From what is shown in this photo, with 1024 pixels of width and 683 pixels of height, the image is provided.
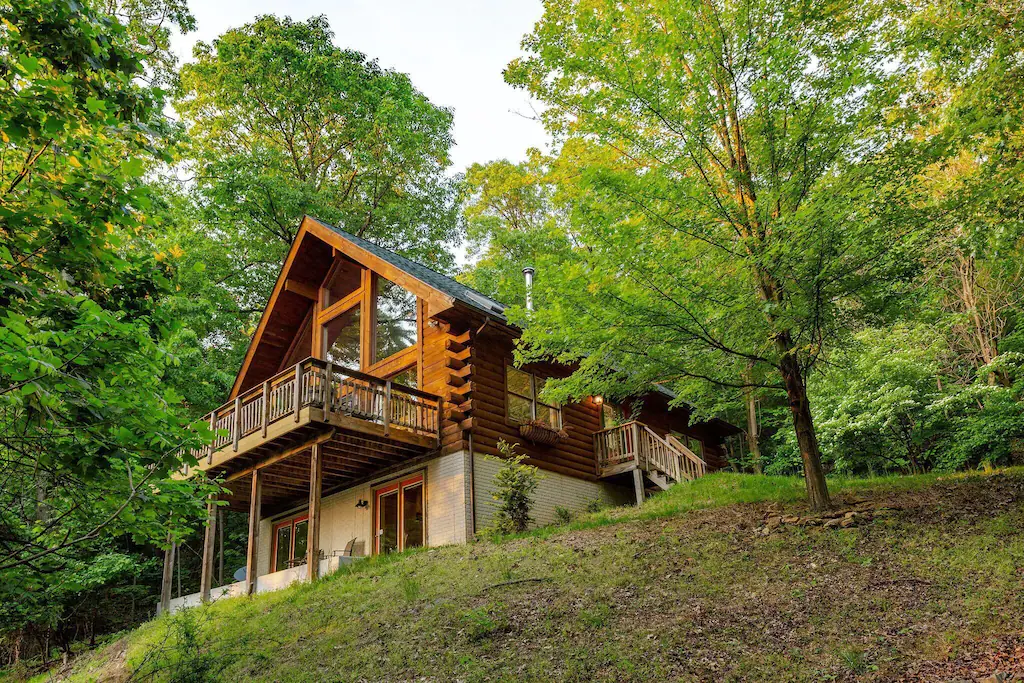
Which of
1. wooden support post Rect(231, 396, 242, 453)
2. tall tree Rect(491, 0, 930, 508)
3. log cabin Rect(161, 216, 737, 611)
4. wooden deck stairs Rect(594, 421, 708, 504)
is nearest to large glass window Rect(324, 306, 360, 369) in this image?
log cabin Rect(161, 216, 737, 611)

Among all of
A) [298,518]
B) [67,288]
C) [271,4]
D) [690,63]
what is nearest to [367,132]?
[271,4]

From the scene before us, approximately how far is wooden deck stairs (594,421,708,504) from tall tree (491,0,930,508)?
21.6 feet

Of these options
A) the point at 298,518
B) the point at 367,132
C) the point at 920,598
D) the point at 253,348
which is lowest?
the point at 920,598

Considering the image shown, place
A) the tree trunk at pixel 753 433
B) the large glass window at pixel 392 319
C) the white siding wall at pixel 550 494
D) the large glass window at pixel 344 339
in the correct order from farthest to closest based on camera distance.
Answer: the tree trunk at pixel 753 433, the large glass window at pixel 344 339, the large glass window at pixel 392 319, the white siding wall at pixel 550 494

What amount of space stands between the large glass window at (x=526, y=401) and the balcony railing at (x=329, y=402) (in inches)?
77.8

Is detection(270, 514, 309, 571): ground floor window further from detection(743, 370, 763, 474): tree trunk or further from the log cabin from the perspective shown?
detection(743, 370, 763, 474): tree trunk

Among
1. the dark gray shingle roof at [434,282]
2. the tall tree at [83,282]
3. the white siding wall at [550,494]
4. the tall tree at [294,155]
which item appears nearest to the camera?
the tall tree at [83,282]

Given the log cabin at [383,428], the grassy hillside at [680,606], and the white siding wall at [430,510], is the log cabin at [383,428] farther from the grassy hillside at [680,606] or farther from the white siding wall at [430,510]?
the grassy hillside at [680,606]

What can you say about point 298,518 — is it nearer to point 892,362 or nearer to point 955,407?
point 892,362

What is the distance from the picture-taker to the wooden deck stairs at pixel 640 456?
58.1ft

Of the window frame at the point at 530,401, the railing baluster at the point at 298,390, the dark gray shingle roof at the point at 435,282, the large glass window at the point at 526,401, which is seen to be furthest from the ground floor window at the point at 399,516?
the dark gray shingle roof at the point at 435,282

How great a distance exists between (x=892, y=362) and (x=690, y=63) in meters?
10.3

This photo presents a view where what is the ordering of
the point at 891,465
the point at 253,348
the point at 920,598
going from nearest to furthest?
the point at 920,598
the point at 253,348
the point at 891,465

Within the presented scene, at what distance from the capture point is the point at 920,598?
7477 millimetres
